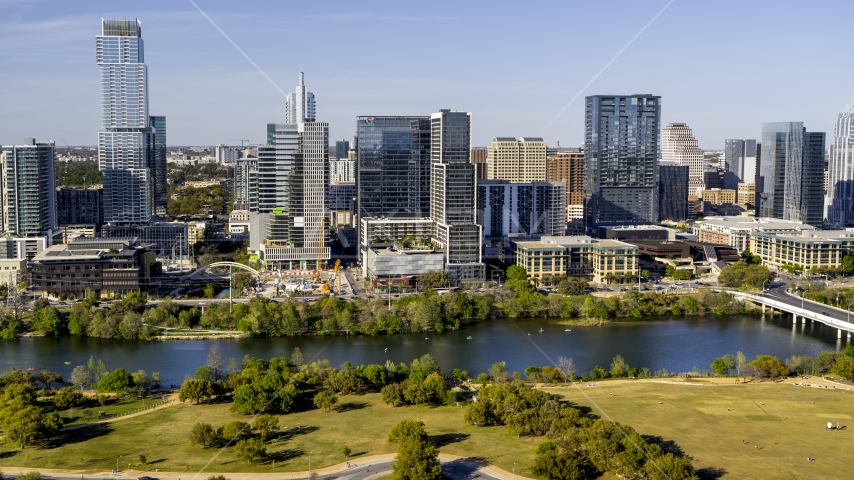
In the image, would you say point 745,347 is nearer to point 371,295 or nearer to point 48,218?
point 371,295

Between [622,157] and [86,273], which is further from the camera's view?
[622,157]

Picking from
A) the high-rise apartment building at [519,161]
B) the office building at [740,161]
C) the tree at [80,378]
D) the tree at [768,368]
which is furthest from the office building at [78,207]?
the office building at [740,161]

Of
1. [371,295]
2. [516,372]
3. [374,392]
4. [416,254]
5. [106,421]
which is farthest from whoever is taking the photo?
[416,254]

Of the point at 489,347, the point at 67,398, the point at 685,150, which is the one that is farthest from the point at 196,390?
the point at 685,150

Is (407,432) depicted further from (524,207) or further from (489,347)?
(524,207)

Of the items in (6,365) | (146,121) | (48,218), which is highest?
(146,121)

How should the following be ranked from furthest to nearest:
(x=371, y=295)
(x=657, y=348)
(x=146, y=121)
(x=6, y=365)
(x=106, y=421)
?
1. (x=146, y=121)
2. (x=371, y=295)
3. (x=657, y=348)
4. (x=6, y=365)
5. (x=106, y=421)

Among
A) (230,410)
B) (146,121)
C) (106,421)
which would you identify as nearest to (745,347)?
(230,410)

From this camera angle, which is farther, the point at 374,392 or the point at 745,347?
the point at 745,347
